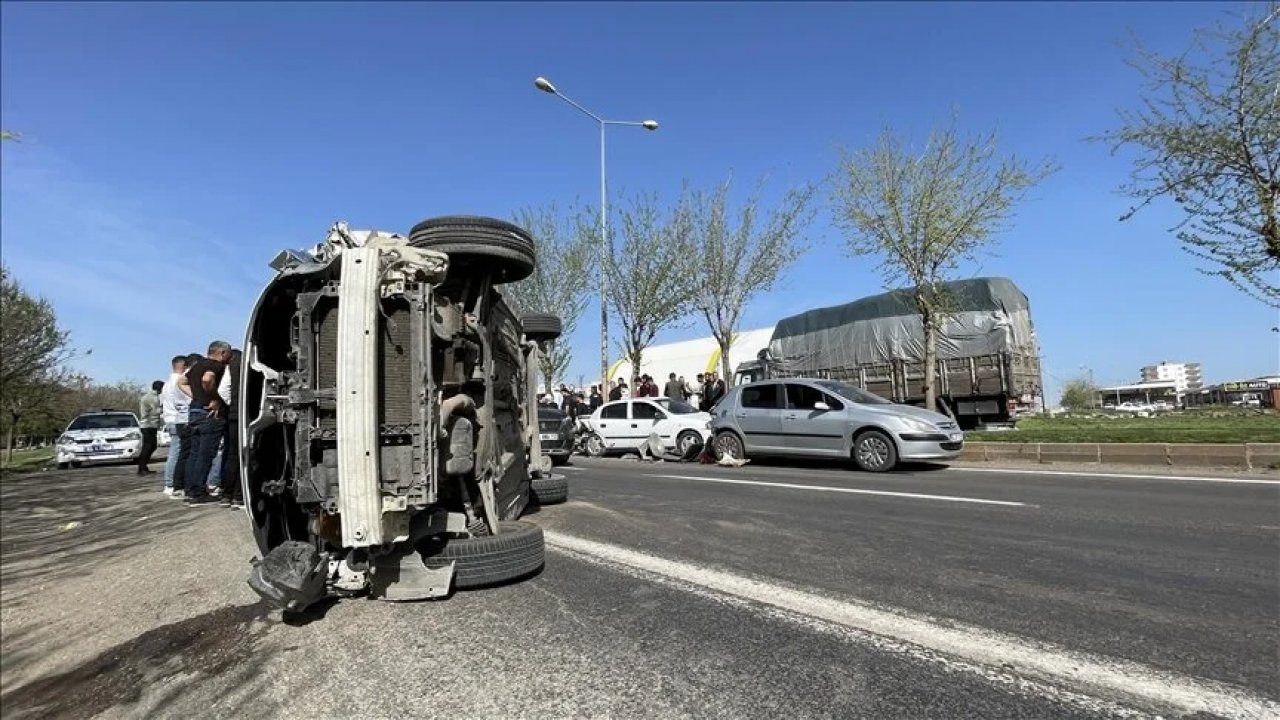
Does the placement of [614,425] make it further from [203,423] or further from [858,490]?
[203,423]

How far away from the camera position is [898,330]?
19.5 metres

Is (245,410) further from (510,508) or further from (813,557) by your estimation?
(813,557)

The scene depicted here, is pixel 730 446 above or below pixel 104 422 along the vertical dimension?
below

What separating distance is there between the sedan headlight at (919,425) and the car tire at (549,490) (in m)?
6.50

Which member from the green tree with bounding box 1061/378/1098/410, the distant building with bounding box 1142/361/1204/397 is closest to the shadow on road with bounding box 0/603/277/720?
the green tree with bounding box 1061/378/1098/410

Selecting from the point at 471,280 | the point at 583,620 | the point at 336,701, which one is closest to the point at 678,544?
the point at 583,620

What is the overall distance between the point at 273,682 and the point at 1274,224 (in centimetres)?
1461

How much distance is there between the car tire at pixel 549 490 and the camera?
6777mm

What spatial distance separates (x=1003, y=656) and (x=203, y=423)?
847cm

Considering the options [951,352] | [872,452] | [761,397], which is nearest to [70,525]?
[761,397]

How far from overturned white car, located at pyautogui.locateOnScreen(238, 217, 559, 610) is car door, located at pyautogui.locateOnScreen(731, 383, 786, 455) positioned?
8898 millimetres

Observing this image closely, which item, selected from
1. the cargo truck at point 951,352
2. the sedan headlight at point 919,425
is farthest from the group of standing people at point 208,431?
the cargo truck at point 951,352

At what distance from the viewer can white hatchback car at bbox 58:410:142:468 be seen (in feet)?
→ 55.9

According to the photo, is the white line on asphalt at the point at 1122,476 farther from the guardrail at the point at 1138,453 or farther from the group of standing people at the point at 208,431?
the group of standing people at the point at 208,431
